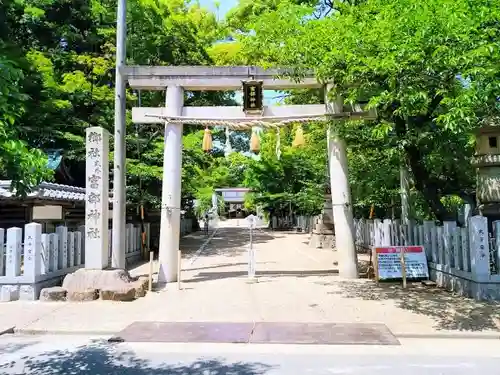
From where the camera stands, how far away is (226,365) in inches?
250

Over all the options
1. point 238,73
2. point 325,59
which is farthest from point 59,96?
point 325,59

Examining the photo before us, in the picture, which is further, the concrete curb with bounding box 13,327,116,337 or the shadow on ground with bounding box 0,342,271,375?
the concrete curb with bounding box 13,327,116,337

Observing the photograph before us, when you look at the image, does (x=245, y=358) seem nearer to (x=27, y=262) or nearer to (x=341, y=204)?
(x=27, y=262)

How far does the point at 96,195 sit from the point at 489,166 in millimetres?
10141

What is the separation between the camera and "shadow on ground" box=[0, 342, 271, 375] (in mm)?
6062

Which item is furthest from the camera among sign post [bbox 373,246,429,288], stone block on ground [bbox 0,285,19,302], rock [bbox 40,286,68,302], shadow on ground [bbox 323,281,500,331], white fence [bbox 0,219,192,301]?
sign post [bbox 373,246,429,288]

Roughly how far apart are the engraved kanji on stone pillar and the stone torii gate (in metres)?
1.83

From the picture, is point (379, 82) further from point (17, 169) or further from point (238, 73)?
point (17, 169)

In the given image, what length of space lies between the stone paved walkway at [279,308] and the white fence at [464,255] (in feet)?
1.54

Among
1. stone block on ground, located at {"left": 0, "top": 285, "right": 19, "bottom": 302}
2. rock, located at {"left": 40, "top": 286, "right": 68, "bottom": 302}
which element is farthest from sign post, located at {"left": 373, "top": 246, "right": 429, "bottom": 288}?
stone block on ground, located at {"left": 0, "top": 285, "right": 19, "bottom": 302}

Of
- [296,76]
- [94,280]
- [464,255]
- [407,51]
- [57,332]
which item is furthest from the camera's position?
[296,76]

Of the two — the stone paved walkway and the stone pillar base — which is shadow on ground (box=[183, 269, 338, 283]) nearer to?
the stone paved walkway

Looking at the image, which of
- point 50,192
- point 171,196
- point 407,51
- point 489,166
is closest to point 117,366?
point 407,51

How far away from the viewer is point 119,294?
10906mm
